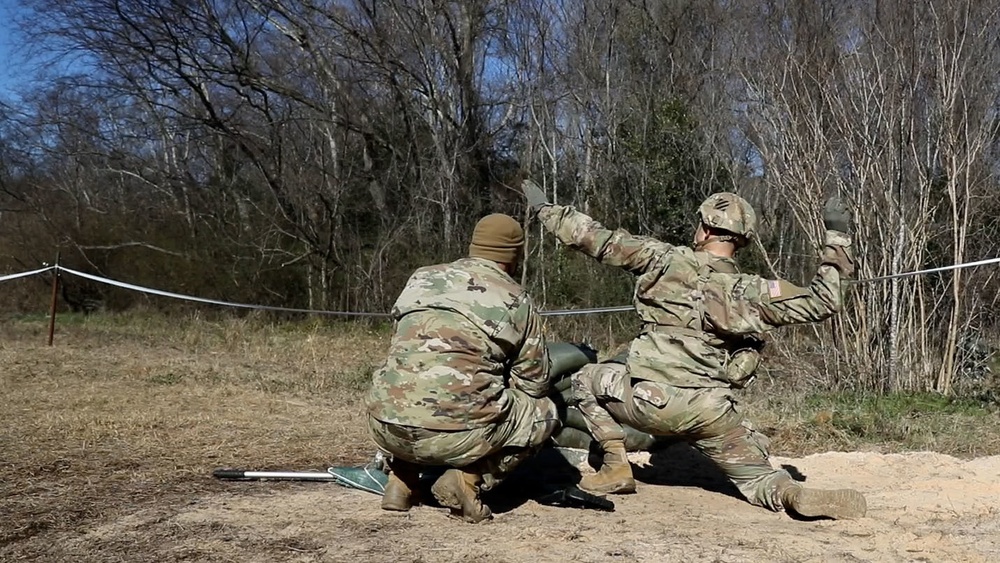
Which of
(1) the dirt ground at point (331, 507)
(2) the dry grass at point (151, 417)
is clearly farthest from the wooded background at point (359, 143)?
(1) the dirt ground at point (331, 507)

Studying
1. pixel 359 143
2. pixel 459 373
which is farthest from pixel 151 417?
pixel 359 143

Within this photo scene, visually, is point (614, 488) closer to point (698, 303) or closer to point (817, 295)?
point (698, 303)

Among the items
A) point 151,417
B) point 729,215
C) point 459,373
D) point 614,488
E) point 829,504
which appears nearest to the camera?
point 459,373

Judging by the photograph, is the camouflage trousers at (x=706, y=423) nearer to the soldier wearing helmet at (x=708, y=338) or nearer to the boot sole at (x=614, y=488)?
the soldier wearing helmet at (x=708, y=338)

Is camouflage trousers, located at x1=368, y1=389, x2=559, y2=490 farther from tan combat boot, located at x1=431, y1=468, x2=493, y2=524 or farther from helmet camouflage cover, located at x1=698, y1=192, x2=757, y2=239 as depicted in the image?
helmet camouflage cover, located at x1=698, y1=192, x2=757, y2=239

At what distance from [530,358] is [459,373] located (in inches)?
16.7

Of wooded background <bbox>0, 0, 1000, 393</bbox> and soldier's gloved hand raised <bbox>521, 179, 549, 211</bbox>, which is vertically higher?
wooded background <bbox>0, 0, 1000, 393</bbox>

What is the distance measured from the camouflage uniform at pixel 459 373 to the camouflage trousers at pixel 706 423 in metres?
Result: 0.51

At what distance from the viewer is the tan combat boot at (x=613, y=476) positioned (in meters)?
4.84

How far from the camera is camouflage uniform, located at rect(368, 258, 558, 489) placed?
165 inches

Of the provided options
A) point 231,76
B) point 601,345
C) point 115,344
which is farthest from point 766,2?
point 115,344

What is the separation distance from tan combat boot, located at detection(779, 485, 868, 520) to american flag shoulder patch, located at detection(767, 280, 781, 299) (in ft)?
3.04

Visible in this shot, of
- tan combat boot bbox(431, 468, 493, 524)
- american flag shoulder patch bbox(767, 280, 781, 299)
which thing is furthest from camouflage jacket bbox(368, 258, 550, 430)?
american flag shoulder patch bbox(767, 280, 781, 299)

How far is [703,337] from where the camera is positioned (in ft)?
15.2
